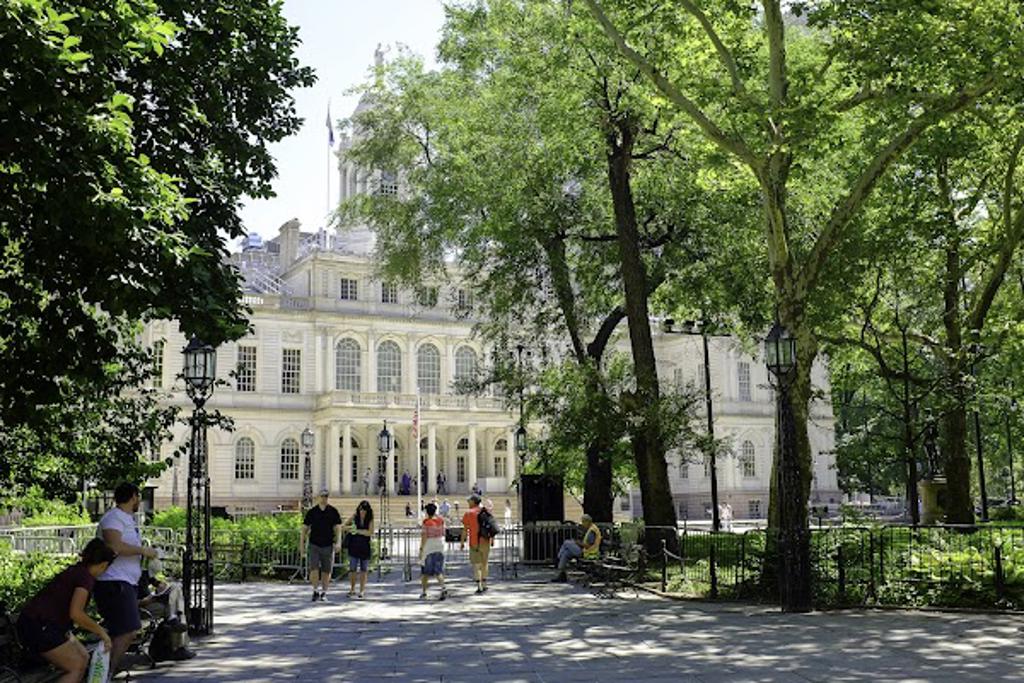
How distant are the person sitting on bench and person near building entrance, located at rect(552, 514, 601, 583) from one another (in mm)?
13317

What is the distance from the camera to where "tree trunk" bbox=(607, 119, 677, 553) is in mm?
21844

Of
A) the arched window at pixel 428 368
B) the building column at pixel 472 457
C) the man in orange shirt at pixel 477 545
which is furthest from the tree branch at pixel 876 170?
the arched window at pixel 428 368

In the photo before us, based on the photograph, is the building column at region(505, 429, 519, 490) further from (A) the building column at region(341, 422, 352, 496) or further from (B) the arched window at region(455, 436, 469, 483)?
(A) the building column at region(341, 422, 352, 496)

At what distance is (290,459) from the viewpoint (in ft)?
207

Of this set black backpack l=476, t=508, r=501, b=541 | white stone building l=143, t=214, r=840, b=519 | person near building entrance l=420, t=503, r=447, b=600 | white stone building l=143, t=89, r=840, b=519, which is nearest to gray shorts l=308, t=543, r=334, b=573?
person near building entrance l=420, t=503, r=447, b=600

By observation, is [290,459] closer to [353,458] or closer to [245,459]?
[245,459]

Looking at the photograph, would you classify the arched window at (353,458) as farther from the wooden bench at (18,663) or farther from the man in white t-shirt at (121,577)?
the wooden bench at (18,663)

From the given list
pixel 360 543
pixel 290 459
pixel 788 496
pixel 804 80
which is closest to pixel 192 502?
pixel 360 543

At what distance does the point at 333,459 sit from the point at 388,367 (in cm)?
761

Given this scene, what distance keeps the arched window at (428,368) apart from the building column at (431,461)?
10.6ft

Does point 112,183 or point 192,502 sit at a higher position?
point 112,183

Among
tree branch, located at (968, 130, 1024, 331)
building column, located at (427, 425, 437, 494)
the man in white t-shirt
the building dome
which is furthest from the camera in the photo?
the building dome

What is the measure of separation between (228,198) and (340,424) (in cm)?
5097

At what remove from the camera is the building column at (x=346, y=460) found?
202ft
